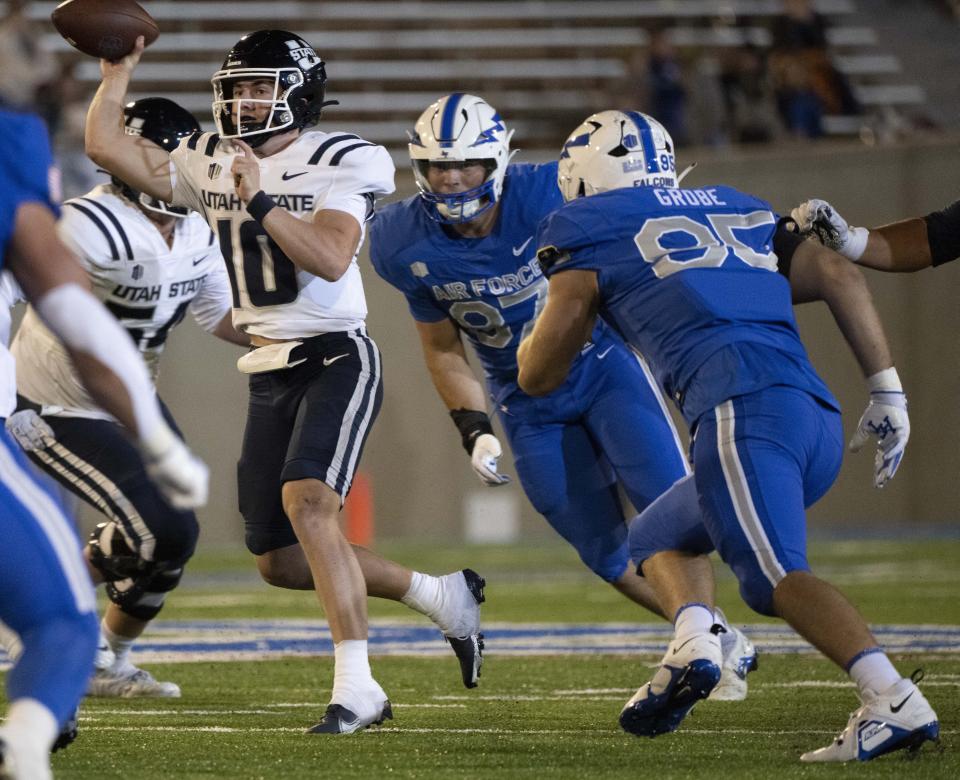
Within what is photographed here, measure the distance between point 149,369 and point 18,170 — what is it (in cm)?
234

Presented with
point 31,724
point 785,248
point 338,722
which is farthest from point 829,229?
point 31,724

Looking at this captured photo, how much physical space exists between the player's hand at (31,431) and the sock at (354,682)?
115 centimetres

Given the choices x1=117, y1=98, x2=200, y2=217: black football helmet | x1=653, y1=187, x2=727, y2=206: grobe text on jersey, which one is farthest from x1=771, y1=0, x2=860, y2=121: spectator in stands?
x1=653, y1=187, x2=727, y2=206: grobe text on jersey

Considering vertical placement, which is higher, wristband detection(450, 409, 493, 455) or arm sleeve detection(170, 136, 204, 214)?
arm sleeve detection(170, 136, 204, 214)

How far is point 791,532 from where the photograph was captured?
3408 mm

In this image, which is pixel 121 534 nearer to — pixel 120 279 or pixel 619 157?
pixel 120 279

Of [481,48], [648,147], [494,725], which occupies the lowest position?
[481,48]

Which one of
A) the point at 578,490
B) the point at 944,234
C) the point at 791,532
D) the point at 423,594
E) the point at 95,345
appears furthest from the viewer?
the point at 578,490

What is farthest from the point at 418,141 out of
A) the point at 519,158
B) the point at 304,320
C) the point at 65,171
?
the point at 519,158

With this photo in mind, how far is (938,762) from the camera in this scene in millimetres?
3332

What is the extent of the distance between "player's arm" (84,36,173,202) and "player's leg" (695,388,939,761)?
1.80 metres

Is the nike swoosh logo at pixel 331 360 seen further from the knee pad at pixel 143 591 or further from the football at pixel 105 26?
the football at pixel 105 26

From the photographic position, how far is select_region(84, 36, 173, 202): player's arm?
448 centimetres

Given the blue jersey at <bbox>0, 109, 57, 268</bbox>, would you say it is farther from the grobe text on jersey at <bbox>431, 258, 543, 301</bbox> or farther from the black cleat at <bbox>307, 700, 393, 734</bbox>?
the grobe text on jersey at <bbox>431, 258, 543, 301</bbox>
